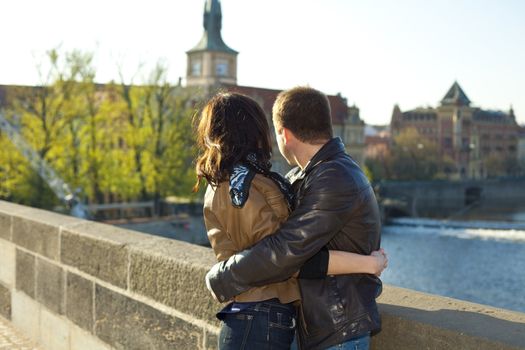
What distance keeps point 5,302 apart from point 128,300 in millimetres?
1847

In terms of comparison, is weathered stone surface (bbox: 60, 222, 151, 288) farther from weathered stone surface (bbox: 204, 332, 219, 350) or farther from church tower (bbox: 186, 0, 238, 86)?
church tower (bbox: 186, 0, 238, 86)

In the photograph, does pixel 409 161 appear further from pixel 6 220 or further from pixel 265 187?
pixel 265 187

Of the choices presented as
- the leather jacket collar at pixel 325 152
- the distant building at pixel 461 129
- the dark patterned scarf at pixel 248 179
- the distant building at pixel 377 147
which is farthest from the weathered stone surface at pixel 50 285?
the distant building at pixel 461 129

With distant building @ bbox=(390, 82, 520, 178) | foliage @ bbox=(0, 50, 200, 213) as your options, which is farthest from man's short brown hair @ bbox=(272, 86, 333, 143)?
distant building @ bbox=(390, 82, 520, 178)

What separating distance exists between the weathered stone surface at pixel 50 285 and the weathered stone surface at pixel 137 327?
0.47 metres

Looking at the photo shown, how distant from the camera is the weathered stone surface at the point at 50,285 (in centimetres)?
363

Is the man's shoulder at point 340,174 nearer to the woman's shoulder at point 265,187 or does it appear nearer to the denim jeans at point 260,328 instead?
the woman's shoulder at point 265,187

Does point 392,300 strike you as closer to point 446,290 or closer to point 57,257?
point 57,257

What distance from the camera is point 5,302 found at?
4.46 meters

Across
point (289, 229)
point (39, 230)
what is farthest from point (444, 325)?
point (39, 230)

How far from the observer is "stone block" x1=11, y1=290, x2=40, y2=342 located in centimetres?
394

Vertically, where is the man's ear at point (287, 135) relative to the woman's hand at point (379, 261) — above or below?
above

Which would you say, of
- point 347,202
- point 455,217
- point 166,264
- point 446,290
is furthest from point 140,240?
point 455,217

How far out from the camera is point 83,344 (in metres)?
3.37
